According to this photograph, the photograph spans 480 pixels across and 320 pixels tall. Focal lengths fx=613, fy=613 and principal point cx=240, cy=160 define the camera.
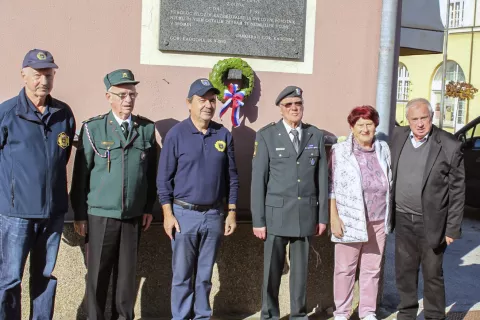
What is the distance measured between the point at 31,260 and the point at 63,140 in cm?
86

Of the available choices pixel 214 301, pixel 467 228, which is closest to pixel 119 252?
pixel 214 301

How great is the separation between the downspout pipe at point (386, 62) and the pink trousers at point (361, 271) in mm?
1008

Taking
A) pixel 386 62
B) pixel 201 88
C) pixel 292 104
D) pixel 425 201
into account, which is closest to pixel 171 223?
pixel 201 88

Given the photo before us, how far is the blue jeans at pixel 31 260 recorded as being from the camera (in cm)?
402

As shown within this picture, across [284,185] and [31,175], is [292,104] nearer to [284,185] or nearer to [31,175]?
[284,185]

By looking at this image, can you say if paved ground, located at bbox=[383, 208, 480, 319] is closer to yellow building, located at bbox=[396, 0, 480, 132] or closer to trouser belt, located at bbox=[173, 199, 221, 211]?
trouser belt, located at bbox=[173, 199, 221, 211]

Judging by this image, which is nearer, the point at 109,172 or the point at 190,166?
the point at 109,172

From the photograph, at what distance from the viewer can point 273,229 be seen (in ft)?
15.3

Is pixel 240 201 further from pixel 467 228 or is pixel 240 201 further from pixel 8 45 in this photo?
pixel 467 228

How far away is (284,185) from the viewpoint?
4.62 meters

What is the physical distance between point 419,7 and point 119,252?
167 inches

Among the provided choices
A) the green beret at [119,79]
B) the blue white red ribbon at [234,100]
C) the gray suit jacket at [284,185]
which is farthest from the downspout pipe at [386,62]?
the green beret at [119,79]

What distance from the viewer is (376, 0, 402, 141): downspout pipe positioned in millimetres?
5355

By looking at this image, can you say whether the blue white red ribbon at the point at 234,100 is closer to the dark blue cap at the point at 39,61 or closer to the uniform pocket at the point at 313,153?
the uniform pocket at the point at 313,153
